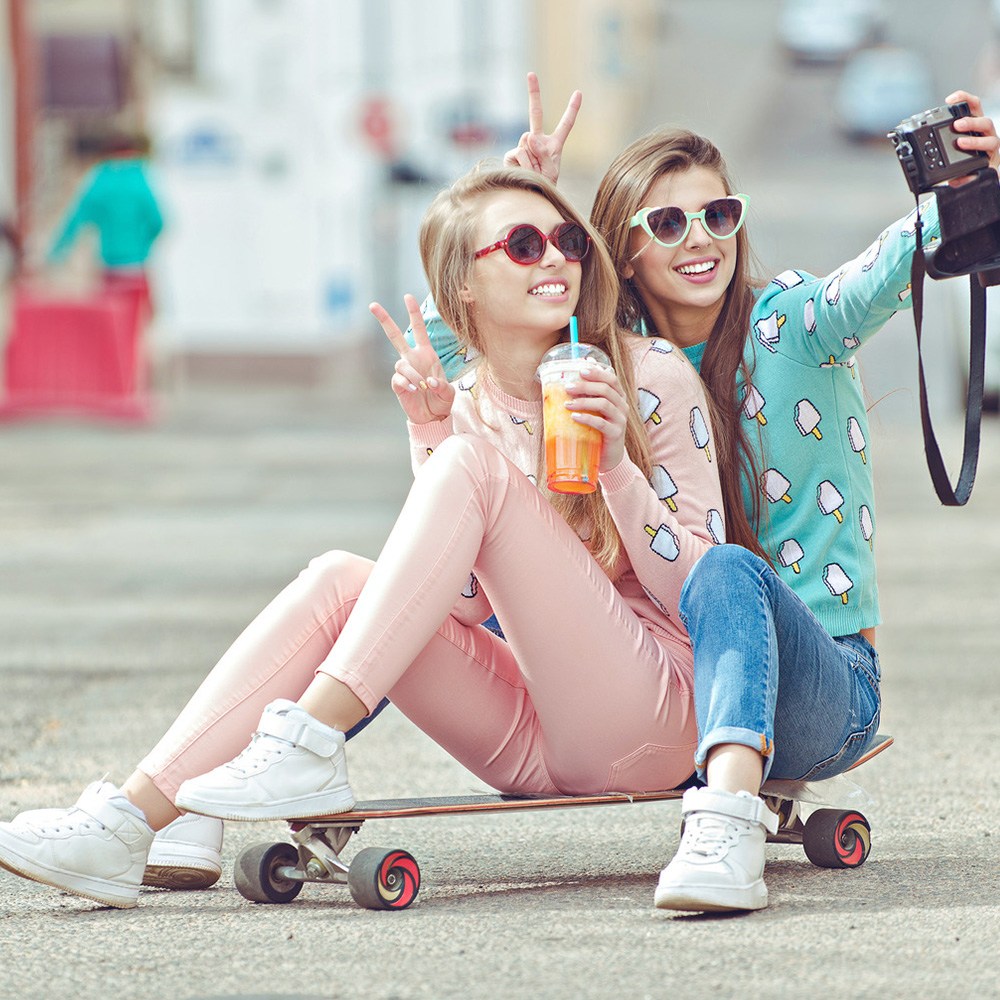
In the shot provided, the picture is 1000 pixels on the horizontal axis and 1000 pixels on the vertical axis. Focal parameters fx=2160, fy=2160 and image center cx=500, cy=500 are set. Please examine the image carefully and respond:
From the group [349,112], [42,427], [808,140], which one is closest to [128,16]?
[349,112]

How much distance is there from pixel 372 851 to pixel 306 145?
648 inches

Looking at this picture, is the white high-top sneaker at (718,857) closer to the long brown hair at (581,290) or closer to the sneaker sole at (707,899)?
the sneaker sole at (707,899)

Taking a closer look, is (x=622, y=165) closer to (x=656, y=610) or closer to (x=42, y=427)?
(x=656, y=610)

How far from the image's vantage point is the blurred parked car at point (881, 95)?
118 ft

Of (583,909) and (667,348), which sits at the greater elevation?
(667,348)

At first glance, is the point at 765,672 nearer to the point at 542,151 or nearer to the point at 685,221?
the point at 685,221

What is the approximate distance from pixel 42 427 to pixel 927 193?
39.3 feet

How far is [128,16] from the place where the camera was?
98.2ft

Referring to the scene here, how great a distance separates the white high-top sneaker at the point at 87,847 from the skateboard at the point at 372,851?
0.61 feet

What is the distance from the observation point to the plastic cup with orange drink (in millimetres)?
3465

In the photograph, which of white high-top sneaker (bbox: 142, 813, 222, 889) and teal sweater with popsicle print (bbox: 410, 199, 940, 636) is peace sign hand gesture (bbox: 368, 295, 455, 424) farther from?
white high-top sneaker (bbox: 142, 813, 222, 889)

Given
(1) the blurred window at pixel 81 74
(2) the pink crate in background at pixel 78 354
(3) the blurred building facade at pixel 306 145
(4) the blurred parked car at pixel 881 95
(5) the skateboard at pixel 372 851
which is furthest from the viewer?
(4) the blurred parked car at pixel 881 95

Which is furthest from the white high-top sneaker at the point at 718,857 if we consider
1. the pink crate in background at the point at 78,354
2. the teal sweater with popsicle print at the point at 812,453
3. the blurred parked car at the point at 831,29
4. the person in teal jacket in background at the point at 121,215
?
the blurred parked car at the point at 831,29

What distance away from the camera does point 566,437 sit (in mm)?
3475
